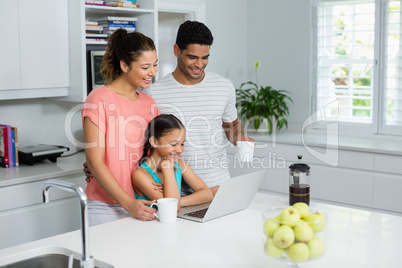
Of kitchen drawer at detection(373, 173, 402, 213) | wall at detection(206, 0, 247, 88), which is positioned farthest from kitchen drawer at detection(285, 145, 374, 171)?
wall at detection(206, 0, 247, 88)

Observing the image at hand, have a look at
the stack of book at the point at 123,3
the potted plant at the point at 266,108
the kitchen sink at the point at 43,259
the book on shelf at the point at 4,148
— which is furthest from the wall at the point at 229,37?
the kitchen sink at the point at 43,259

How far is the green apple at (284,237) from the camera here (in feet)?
4.22

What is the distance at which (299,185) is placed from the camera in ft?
6.67

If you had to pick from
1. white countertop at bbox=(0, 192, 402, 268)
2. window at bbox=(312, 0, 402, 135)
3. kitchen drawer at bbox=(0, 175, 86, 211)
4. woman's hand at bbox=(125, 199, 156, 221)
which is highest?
window at bbox=(312, 0, 402, 135)

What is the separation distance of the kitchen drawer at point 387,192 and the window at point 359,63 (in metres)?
0.66

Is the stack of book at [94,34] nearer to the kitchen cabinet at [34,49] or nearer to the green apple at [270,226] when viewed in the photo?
the kitchen cabinet at [34,49]

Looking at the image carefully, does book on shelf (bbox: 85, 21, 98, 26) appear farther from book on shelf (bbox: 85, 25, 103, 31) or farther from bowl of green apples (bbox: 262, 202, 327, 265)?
bowl of green apples (bbox: 262, 202, 327, 265)

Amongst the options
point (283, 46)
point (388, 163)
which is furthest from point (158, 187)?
point (283, 46)

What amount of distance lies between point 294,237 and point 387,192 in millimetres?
2366

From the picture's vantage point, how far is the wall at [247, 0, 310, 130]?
4.36m

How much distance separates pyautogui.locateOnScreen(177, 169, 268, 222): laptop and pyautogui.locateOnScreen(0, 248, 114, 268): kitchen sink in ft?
1.60

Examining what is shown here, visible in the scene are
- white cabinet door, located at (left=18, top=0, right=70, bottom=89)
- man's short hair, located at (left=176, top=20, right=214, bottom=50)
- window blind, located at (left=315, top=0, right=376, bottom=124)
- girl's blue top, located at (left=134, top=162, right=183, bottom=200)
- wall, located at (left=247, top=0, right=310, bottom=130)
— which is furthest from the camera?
wall, located at (left=247, top=0, right=310, bottom=130)

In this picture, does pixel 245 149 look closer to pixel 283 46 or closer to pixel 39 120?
pixel 39 120

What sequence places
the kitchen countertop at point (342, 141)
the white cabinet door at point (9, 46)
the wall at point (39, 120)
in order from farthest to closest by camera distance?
the kitchen countertop at point (342, 141)
the wall at point (39, 120)
the white cabinet door at point (9, 46)
